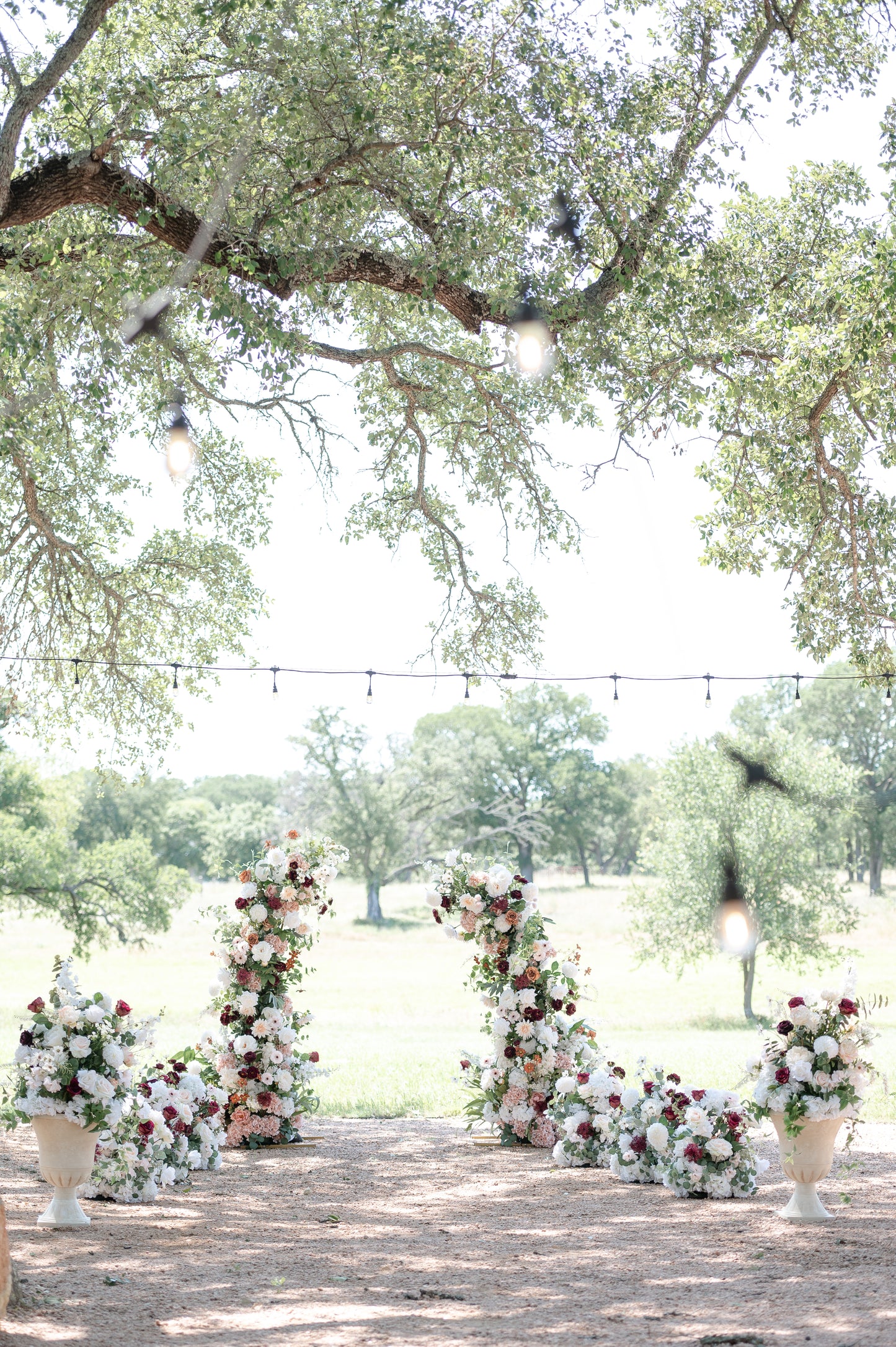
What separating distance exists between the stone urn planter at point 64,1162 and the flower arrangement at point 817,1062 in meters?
2.99

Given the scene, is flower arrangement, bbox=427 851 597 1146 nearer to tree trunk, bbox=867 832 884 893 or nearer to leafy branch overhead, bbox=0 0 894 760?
leafy branch overhead, bbox=0 0 894 760

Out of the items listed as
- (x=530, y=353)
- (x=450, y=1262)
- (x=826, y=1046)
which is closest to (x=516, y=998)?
(x=826, y=1046)

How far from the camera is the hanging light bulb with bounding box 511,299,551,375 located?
672cm

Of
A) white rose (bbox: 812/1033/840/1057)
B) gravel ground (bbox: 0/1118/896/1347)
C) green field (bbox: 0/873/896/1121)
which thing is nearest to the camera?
gravel ground (bbox: 0/1118/896/1347)

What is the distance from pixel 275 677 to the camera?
8383 mm

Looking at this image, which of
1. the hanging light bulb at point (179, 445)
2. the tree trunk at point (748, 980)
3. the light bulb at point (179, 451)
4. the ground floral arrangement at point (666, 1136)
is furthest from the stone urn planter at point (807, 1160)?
the tree trunk at point (748, 980)

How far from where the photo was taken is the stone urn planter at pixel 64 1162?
214 inches

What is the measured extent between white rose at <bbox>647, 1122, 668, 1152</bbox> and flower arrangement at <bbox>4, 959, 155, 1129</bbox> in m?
2.61

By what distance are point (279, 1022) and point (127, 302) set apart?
14.7 feet

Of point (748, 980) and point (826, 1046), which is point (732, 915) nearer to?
point (748, 980)

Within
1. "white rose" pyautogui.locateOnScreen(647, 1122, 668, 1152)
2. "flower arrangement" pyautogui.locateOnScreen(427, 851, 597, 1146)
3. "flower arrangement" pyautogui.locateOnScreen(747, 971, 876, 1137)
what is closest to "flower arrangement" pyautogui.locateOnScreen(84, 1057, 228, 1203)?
"flower arrangement" pyautogui.locateOnScreen(427, 851, 597, 1146)

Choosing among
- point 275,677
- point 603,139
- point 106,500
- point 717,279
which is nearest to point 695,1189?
point 275,677

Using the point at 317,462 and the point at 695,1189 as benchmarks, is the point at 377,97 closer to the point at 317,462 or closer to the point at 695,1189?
the point at 317,462

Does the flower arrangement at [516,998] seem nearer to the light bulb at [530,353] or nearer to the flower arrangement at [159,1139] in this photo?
the flower arrangement at [159,1139]
